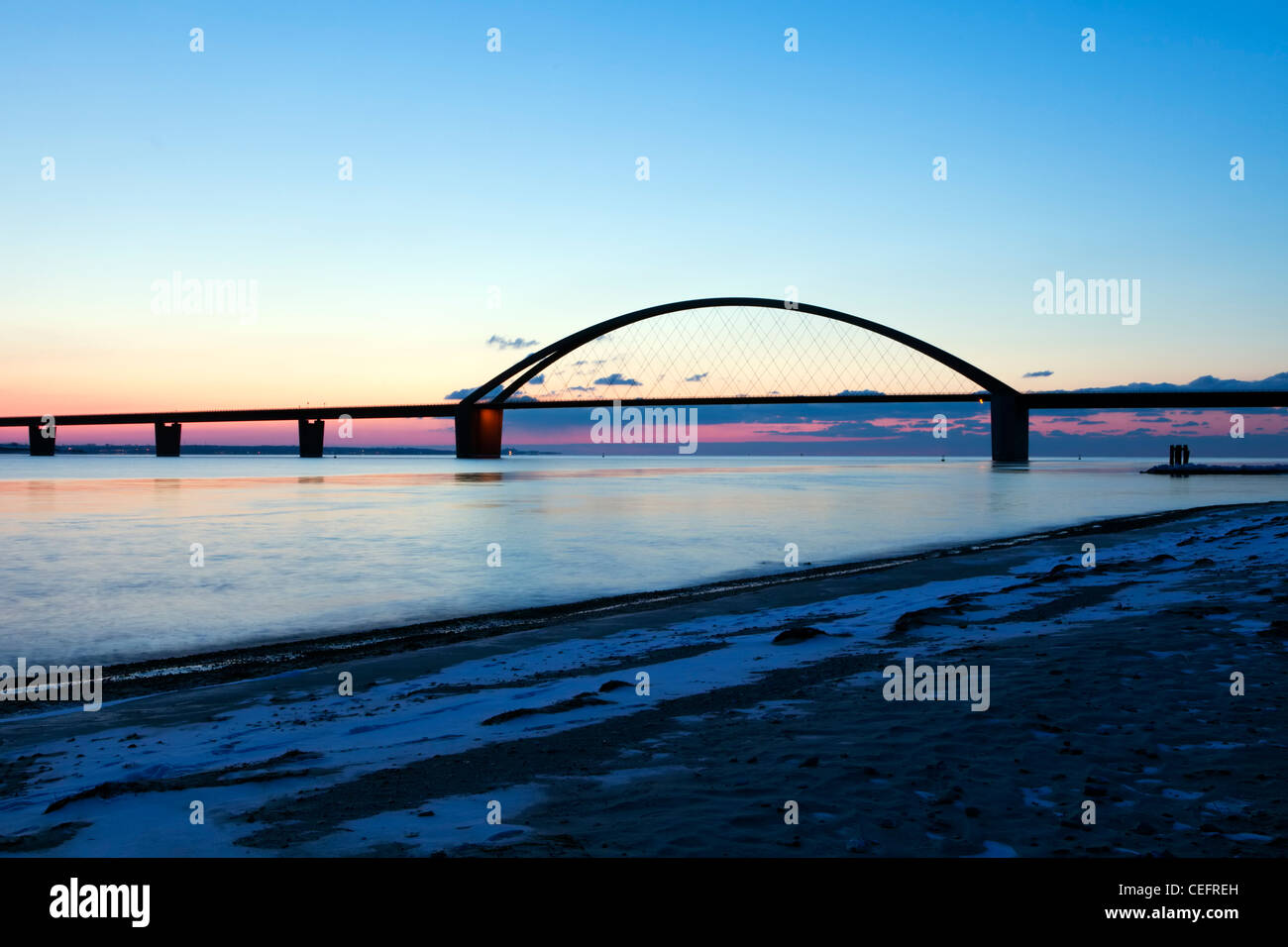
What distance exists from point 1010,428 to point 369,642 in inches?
4676

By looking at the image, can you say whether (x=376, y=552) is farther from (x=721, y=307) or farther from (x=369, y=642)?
(x=721, y=307)

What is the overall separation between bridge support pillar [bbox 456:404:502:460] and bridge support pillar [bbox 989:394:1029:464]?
6942 cm

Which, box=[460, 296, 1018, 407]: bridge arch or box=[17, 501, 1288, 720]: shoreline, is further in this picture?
box=[460, 296, 1018, 407]: bridge arch

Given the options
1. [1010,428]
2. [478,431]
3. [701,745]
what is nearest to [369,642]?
[701,745]

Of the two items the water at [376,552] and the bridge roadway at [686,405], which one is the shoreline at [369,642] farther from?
the bridge roadway at [686,405]

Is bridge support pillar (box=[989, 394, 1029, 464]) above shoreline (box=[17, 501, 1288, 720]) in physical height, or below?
above

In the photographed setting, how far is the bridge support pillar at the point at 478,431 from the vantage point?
129m

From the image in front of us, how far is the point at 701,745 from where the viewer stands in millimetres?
5258

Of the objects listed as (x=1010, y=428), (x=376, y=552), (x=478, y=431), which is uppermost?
(x=478, y=431)

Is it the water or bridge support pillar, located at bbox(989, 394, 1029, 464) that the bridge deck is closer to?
bridge support pillar, located at bbox(989, 394, 1029, 464)

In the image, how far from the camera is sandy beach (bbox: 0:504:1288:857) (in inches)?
155

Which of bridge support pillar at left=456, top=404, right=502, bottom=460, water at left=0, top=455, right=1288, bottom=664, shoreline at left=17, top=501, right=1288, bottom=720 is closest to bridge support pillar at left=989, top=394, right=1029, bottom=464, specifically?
bridge support pillar at left=456, top=404, right=502, bottom=460
